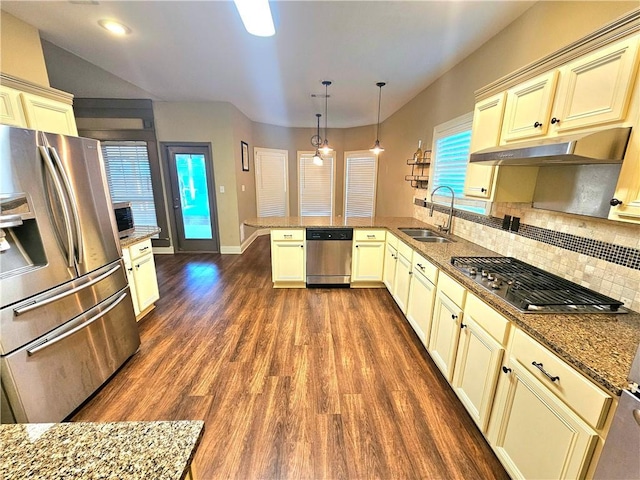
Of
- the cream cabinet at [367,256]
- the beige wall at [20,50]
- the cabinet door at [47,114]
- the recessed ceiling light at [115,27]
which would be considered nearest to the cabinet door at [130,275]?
the cabinet door at [47,114]

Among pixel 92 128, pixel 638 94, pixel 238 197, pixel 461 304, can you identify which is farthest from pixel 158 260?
pixel 638 94

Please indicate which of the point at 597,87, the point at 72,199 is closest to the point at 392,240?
the point at 597,87

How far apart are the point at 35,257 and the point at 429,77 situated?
13.1ft

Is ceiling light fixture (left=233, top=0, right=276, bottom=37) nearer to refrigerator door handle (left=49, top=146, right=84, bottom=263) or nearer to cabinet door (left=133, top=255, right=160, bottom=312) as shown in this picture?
→ refrigerator door handle (left=49, top=146, right=84, bottom=263)

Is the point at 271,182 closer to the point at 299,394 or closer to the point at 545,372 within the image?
the point at 299,394

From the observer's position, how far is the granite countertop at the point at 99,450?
0.58m

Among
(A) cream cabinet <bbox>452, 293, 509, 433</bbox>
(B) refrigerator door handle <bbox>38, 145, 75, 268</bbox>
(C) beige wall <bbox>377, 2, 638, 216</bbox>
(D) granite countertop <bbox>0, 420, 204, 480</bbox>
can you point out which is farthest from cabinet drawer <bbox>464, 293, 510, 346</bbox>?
(B) refrigerator door handle <bbox>38, 145, 75, 268</bbox>

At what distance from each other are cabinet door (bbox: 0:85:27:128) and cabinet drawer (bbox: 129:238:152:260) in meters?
1.17

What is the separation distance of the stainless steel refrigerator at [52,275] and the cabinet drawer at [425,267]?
8.16 ft

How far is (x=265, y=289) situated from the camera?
3637mm

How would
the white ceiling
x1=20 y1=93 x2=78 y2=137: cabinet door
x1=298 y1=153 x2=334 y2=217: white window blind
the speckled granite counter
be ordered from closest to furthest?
1. x1=20 y1=93 x2=78 y2=137: cabinet door
2. the white ceiling
3. the speckled granite counter
4. x1=298 y1=153 x2=334 y2=217: white window blind

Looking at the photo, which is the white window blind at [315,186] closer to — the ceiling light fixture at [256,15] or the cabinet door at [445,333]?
the cabinet door at [445,333]

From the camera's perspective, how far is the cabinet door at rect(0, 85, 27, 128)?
67.3 inches

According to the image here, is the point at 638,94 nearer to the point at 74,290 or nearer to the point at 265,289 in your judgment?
the point at 74,290
